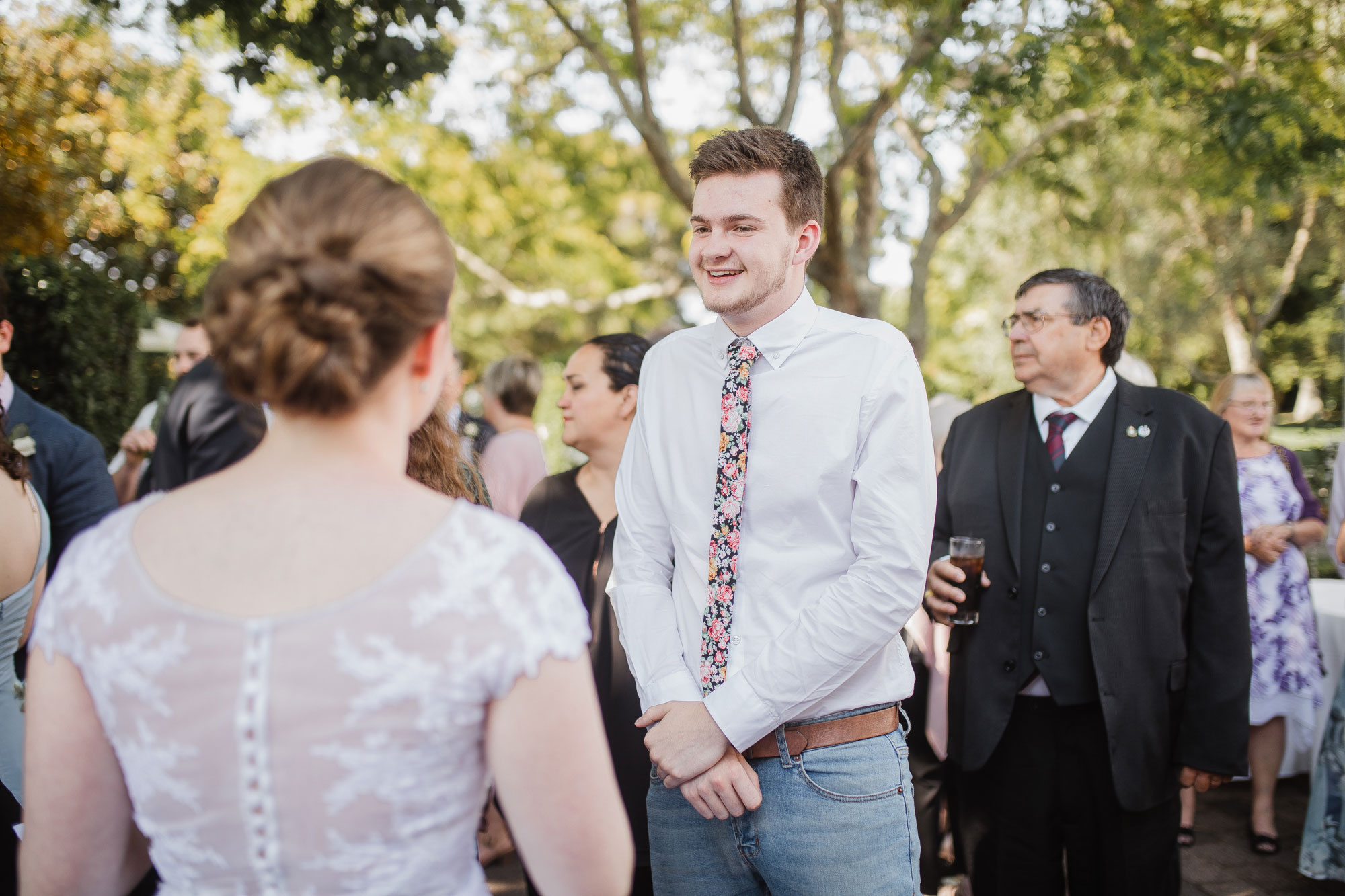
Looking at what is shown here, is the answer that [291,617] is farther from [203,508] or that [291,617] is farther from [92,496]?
[92,496]

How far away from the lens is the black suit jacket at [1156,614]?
8.73 feet

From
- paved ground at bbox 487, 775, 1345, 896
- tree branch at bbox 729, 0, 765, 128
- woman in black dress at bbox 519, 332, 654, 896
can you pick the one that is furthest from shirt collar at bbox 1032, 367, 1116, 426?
tree branch at bbox 729, 0, 765, 128

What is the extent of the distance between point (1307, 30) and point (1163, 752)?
20.7 feet

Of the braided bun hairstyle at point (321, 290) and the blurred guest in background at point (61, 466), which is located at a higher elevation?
the braided bun hairstyle at point (321, 290)

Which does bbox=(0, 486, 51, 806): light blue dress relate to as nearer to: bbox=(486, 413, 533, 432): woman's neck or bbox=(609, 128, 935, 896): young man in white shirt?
bbox=(609, 128, 935, 896): young man in white shirt

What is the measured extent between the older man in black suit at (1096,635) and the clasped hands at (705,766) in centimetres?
121

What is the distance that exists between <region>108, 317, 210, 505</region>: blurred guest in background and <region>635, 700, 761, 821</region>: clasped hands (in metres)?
4.19

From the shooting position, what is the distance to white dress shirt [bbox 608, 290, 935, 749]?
6.02 feet

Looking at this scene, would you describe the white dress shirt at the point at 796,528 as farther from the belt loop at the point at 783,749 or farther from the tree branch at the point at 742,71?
the tree branch at the point at 742,71

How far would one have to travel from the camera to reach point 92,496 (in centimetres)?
309

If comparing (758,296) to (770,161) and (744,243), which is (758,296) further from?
(770,161)

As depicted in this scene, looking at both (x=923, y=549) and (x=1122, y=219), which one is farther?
(x=1122, y=219)

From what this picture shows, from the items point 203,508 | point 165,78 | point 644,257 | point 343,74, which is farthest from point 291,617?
point 644,257

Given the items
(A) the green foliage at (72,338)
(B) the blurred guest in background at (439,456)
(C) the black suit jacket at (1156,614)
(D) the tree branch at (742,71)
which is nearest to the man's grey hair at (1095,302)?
(C) the black suit jacket at (1156,614)
